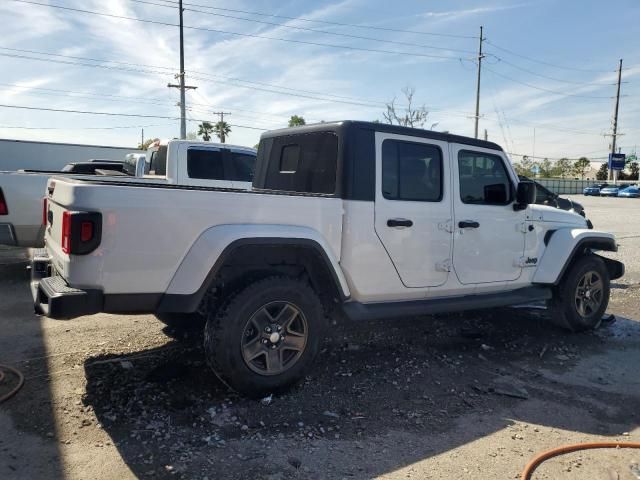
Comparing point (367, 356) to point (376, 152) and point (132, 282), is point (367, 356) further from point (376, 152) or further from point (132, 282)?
point (132, 282)

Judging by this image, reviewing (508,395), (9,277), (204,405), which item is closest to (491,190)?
(508,395)

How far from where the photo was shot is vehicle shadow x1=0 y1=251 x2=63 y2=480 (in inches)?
112

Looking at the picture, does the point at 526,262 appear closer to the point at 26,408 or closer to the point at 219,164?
the point at 26,408

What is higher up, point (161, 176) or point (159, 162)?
point (159, 162)

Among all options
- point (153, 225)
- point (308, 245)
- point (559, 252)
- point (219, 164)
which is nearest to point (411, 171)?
point (308, 245)

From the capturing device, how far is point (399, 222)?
13.6 feet

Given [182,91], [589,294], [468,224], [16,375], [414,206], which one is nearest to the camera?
[16,375]

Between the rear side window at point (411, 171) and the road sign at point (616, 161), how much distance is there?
78013 millimetres

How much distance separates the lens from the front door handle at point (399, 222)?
411 cm

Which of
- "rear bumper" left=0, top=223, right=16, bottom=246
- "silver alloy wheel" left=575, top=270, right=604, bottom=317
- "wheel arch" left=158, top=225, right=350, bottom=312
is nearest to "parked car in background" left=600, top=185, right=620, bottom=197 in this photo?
"silver alloy wheel" left=575, top=270, right=604, bottom=317

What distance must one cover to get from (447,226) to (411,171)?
1.90 feet

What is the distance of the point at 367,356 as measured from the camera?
475 cm

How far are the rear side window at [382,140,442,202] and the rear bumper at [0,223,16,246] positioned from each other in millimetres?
5437

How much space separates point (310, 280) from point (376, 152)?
45.6 inches
